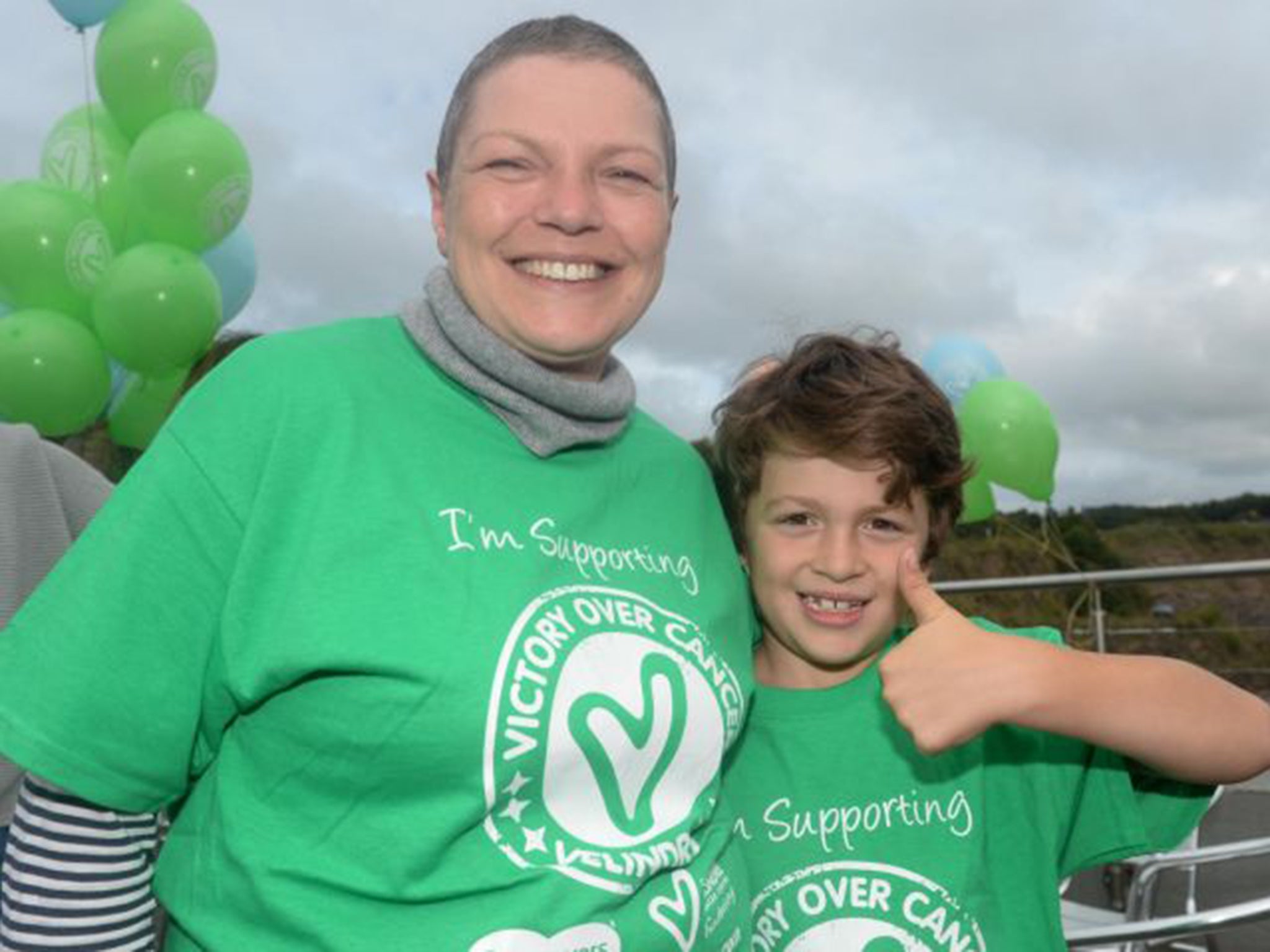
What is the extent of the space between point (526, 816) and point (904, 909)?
506mm

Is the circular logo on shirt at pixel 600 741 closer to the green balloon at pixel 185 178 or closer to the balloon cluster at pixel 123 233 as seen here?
the balloon cluster at pixel 123 233

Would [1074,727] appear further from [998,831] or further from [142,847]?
[142,847]

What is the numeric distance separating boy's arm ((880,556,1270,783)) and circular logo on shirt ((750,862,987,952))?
25 cm

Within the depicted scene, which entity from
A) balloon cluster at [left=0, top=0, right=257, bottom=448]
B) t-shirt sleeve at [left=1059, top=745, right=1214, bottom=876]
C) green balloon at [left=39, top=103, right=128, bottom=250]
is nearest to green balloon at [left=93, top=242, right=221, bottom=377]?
balloon cluster at [left=0, top=0, right=257, bottom=448]

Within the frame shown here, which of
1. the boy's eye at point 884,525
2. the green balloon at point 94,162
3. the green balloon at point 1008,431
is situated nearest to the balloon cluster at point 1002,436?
the green balloon at point 1008,431

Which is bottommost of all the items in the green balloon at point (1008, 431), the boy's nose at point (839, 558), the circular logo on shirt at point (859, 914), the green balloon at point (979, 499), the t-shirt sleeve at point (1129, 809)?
the circular logo on shirt at point (859, 914)

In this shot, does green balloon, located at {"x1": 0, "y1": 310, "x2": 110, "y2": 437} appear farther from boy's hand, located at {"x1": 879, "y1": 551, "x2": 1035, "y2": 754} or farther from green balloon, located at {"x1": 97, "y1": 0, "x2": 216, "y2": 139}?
boy's hand, located at {"x1": 879, "y1": 551, "x2": 1035, "y2": 754}

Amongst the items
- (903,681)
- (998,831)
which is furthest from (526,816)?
(998,831)

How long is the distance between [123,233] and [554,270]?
153 inches

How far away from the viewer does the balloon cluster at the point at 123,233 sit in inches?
158

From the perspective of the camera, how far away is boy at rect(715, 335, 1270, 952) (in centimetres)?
112

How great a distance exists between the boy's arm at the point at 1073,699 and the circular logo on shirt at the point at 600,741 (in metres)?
0.20

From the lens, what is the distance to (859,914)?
1.25m

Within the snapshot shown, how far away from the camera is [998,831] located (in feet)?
4.30
